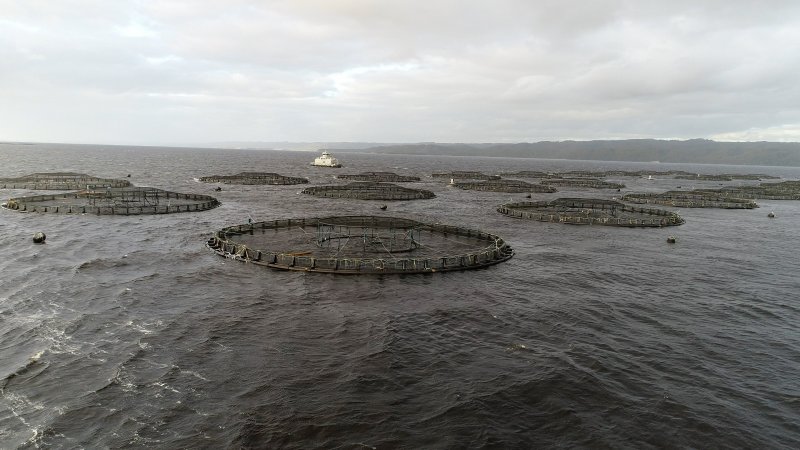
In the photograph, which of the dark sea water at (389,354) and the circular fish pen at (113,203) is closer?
the dark sea water at (389,354)

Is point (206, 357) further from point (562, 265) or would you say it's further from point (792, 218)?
point (792, 218)

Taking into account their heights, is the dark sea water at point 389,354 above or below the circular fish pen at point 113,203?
below

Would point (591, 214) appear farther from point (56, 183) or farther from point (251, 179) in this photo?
point (56, 183)

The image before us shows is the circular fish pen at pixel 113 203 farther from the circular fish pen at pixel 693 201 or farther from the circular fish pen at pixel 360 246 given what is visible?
the circular fish pen at pixel 693 201

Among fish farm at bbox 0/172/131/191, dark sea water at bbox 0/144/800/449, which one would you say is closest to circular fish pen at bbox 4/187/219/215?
fish farm at bbox 0/172/131/191

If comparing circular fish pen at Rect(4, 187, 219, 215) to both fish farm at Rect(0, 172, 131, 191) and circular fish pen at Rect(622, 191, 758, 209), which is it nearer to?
fish farm at Rect(0, 172, 131, 191)

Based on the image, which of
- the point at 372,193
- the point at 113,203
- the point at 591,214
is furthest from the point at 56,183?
the point at 591,214

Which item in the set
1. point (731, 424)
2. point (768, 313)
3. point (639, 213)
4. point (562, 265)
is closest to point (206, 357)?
point (731, 424)

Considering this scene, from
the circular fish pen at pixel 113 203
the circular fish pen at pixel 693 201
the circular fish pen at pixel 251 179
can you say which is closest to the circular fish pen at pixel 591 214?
the circular fish pen at pixel 693 201
